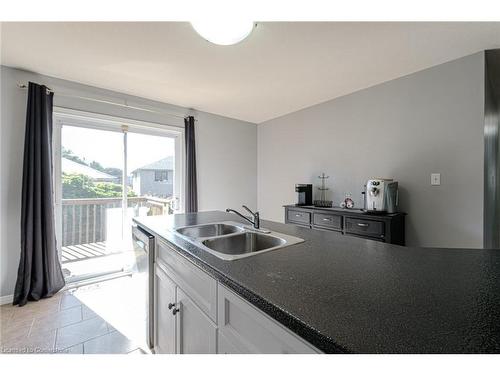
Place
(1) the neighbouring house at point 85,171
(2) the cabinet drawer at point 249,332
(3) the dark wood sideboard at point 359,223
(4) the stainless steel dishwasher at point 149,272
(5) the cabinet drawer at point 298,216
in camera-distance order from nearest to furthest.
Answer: (2) the cabinet drawer at point 249,332 → (4) the stainless steel dishwasher at point 149,272 → (3) the dark wood sideboard at point 359,223 → (1) the neighbouring house at point 85,171 → (5) the cabinet drawer at point 298,216

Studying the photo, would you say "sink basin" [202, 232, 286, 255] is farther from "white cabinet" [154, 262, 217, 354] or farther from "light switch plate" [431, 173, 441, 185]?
"light switch plate" [431, 173, 441, 185]

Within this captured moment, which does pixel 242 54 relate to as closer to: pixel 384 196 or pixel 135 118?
pixel 135 118

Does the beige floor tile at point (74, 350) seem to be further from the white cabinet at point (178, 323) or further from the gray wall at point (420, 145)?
the gray wall at point (420, 145)

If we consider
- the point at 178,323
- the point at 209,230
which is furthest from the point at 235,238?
the point at 178,323

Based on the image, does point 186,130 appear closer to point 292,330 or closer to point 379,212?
point 379,212

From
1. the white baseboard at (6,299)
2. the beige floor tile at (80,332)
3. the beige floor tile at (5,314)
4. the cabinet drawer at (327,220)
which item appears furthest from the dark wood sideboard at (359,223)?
the white baseboard at (6,299)

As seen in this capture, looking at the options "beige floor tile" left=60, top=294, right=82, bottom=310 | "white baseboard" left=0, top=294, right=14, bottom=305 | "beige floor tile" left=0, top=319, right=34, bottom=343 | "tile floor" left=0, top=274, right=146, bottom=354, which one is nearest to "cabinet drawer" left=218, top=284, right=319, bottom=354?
"tile floor" left=0, top=274, right=146, bottom=354

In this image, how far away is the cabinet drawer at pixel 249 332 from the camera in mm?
611

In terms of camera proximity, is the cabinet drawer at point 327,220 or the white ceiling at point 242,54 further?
the cabinet drawer at point 327,220

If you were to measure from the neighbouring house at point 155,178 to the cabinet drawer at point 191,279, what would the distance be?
208 centimetres

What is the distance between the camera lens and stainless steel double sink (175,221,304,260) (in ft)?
4.30

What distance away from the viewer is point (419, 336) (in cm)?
49

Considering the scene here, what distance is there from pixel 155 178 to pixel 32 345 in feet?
6.99
